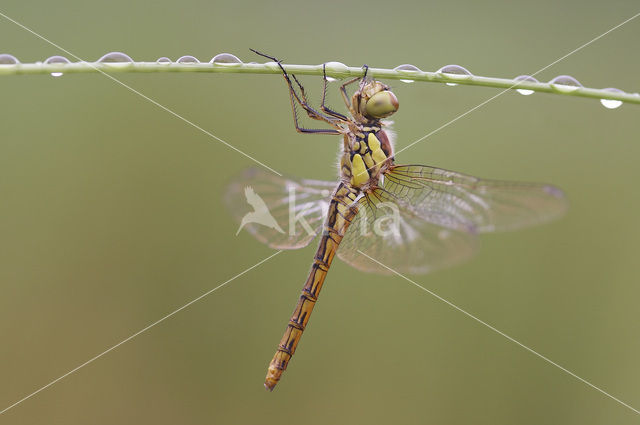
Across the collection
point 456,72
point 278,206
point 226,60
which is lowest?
point 278,206

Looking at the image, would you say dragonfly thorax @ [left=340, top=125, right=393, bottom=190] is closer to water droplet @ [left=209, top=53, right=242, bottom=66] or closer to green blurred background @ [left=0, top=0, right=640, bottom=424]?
green blurred background @ [left=0, top=0, right=640, bottom=424]

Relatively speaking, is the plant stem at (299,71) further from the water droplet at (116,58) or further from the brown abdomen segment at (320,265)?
the brown abdomen segment at (320,265)

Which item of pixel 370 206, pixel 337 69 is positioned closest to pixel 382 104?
pixel 370 206

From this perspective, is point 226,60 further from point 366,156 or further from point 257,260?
Result: point 257,260

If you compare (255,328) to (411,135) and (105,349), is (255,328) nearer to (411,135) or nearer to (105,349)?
(105,349)

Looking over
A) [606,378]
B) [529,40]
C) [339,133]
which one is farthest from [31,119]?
[606,378]

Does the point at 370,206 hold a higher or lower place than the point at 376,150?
lower
